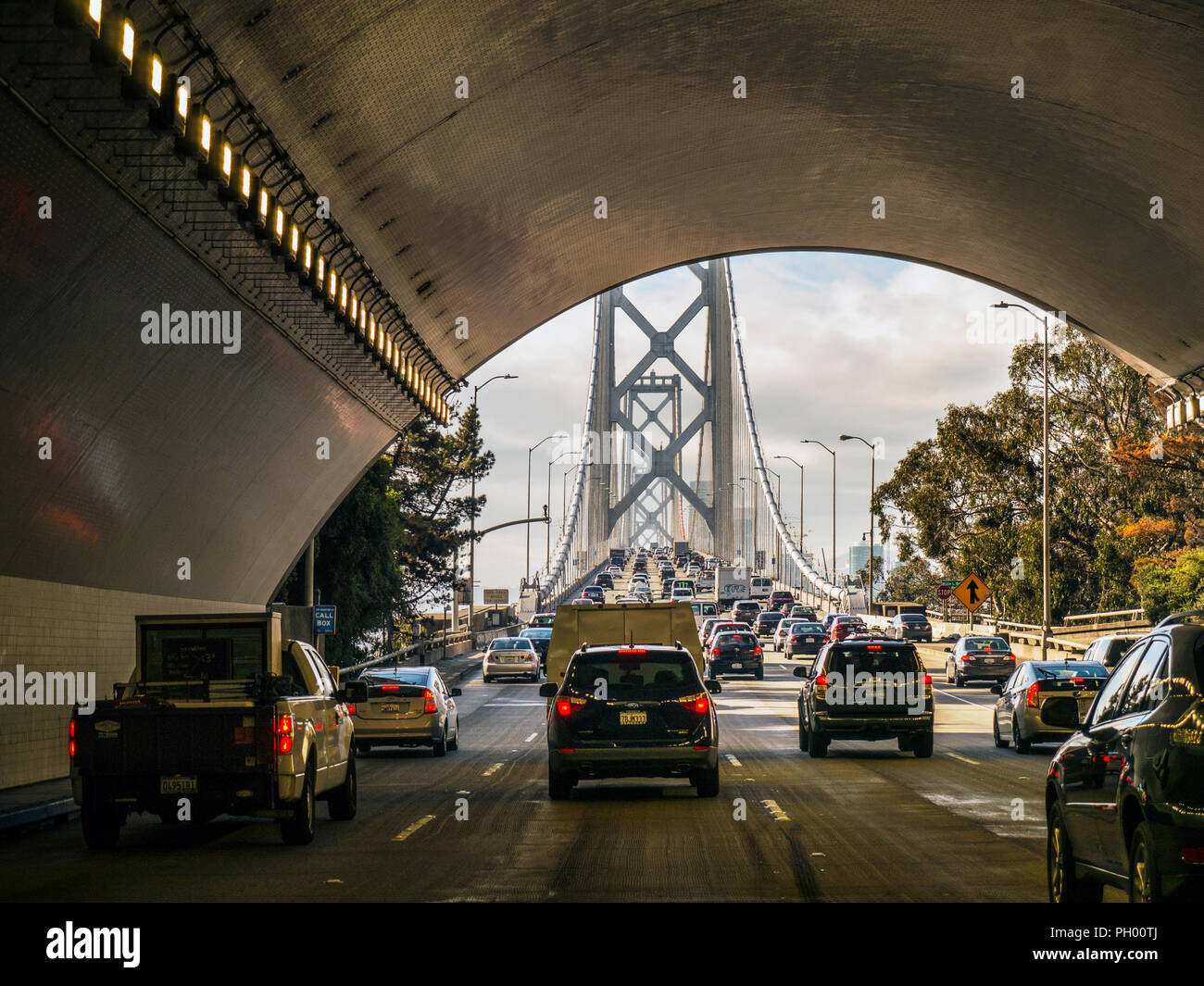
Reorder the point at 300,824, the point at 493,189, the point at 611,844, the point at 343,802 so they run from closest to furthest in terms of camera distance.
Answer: the point at 611,844 < the point at 300,824 < the point at 343,802 < the point at 493,189

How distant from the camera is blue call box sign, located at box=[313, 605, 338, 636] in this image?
39312 millimetres

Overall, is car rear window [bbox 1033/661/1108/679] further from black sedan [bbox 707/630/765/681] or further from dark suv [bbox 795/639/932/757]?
black sedan [bbox 707/630/765/681]

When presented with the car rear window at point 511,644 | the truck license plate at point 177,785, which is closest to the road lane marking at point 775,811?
the truck license plate at point 177,785

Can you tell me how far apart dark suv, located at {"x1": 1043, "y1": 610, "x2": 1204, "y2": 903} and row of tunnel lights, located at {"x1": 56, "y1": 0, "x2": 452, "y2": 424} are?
8.33m

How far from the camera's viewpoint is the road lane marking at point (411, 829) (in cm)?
1518

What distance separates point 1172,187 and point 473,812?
13.5 meters

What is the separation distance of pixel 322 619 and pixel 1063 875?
102 ft

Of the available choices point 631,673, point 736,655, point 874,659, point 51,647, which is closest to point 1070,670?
point 874,659

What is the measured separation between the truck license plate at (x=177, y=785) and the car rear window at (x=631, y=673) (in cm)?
560

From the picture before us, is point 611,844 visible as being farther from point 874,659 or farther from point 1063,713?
point 874,659

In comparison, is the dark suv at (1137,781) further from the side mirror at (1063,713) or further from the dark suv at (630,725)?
the dark suv at (630,725)

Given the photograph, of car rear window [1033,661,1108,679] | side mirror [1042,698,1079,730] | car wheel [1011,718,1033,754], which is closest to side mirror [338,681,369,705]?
side mirror [1042,698,1079,730]

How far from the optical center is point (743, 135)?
27.6 metres
